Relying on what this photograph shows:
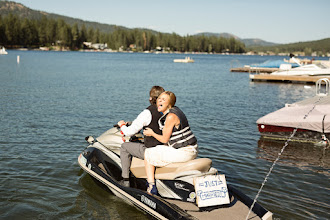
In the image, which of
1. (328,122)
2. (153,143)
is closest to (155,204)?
(153,143)

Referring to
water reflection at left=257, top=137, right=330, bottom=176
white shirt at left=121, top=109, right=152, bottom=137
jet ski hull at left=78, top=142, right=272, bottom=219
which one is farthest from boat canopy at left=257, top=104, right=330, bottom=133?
white shirt at left=121, top=109, right=152, bottom=137

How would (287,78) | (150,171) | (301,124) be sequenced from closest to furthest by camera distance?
(150,171) < (301,124) < (287,78)

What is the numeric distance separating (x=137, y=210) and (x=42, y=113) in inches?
489

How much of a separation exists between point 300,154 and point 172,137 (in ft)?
24.7

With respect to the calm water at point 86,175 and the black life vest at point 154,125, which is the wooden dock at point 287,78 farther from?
the black life vest at point 154,125

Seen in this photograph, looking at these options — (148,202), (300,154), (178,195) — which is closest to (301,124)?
(300,154)

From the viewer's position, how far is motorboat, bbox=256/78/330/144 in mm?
12750

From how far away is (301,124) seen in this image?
1300 cm

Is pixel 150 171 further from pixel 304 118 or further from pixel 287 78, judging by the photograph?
pixel 287 78

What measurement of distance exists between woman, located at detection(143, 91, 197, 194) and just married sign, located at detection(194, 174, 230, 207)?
22.1 inches

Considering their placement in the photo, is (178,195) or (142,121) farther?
(142,121)

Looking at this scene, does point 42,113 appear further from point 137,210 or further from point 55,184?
point 137,210

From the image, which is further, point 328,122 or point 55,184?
point 328,122

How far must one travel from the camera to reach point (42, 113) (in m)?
17.9
